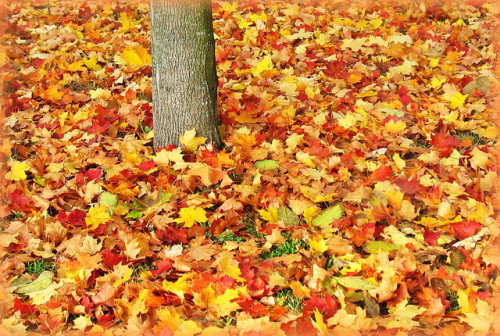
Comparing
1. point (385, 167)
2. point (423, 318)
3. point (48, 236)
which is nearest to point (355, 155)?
point (385, 167)

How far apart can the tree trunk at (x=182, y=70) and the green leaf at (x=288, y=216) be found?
93cm

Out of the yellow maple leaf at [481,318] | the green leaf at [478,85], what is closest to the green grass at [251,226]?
the yellow maple leaf at [481,318]

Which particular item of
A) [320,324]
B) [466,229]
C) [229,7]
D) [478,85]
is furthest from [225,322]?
[229,7]

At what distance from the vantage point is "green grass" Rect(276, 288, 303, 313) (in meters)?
2.42

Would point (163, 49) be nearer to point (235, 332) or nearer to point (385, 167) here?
point (385, 167)

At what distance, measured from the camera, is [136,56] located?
16.4 ft

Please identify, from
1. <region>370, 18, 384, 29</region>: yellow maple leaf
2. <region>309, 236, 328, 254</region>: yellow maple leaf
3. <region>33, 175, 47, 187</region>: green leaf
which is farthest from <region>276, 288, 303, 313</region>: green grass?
<region>370, 18, 384, 29</region>: yellow maple leaf

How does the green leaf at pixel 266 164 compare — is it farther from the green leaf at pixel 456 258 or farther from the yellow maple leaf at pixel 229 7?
the yellow maple leaf at pixel 229 7

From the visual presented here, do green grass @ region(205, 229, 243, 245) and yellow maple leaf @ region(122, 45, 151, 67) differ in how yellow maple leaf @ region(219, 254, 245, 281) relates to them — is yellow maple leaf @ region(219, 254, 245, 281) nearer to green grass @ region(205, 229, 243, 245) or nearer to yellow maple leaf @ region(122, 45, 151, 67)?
green grass @ region(205, 229, 243, 245)

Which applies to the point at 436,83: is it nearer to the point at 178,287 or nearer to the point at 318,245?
the point at 318,245

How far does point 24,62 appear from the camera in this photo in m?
5.31

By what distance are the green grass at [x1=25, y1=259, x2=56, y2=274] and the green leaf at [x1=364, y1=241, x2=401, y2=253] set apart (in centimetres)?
174

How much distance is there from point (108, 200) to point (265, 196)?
0.99 meters

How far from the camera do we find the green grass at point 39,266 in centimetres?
273
